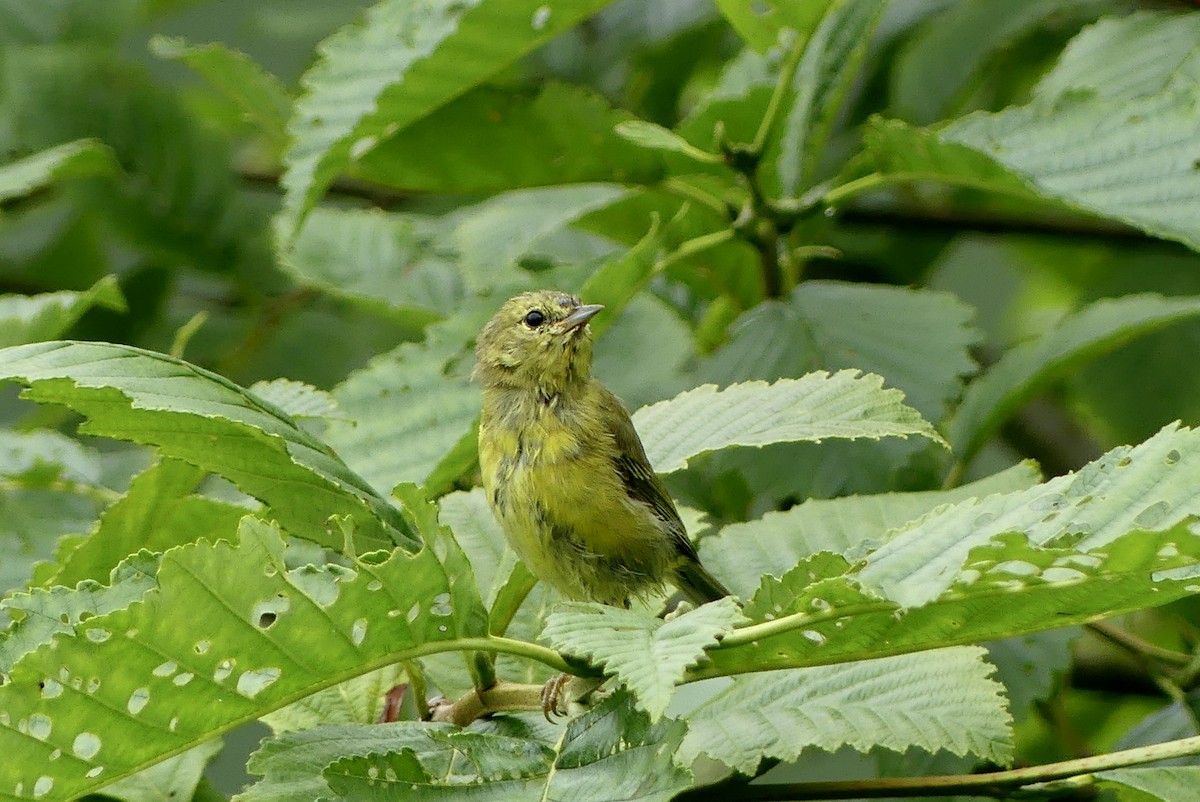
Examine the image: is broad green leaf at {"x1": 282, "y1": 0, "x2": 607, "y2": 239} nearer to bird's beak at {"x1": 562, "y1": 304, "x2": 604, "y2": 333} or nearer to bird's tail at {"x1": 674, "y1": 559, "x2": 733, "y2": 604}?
bird's beak at {"x1": 562, "y1": 304, "x2": 604, "y2": 333}

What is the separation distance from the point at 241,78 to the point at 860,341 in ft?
5.95

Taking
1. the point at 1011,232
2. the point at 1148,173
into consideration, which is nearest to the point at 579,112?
the point at 1148,173

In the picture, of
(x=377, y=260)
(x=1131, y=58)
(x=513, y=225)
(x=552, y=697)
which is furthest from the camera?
(x=377, y=260)

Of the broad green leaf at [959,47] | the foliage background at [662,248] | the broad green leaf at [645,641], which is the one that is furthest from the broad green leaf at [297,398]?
the broad green leaf at [959,47]

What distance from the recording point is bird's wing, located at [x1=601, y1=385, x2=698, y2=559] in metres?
3.00

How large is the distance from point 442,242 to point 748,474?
1.45m

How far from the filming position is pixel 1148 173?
2934 mm

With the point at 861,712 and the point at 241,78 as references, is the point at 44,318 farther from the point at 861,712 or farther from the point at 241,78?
the point at 861,712

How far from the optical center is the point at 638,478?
10.7 feet

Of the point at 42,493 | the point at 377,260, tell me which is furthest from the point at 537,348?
the point at 42,493

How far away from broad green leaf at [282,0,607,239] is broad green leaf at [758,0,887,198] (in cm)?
52

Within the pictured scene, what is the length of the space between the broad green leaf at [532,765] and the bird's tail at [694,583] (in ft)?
3.43

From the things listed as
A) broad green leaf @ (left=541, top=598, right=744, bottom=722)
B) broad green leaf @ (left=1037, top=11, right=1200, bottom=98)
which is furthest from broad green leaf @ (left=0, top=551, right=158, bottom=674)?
broad green leaf @ (left=1037, top=11, right=1200, bottom=98)

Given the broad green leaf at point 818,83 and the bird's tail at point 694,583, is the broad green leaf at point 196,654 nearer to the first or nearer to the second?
the bird's tail at point 694,583
